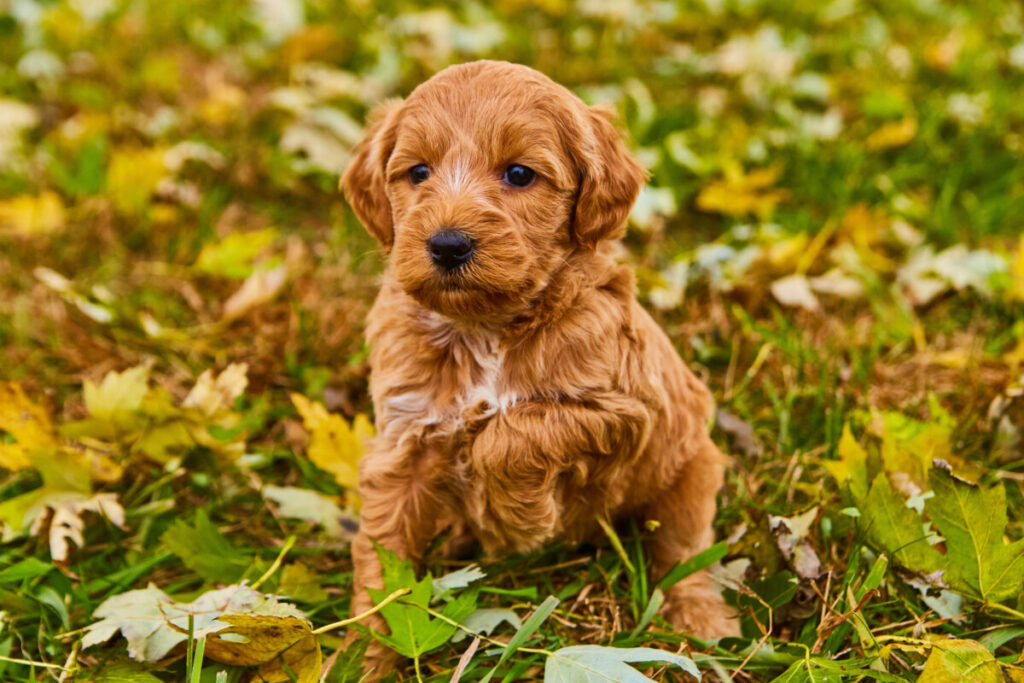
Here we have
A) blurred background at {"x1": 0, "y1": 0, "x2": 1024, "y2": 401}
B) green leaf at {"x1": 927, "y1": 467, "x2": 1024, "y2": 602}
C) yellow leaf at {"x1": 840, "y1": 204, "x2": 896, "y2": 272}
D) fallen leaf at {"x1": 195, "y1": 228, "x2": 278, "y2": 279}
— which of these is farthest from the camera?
yellow leaf at {"x1": 840, "y1": 204, "x2": 896, "y2": 272}

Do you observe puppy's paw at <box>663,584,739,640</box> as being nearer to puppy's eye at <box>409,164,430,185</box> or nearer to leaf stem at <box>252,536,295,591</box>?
leaf stem at <box>252,536,295,591</box>

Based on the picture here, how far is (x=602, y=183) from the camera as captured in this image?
7.93 ft

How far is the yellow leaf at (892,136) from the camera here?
501 centimetres

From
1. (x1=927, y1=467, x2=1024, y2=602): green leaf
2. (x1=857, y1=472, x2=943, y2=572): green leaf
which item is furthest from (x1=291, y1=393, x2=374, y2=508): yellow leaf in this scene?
(x1=927, y1=467, x2=1024, y2=602): green leaf

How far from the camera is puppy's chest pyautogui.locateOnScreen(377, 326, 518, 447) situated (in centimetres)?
235

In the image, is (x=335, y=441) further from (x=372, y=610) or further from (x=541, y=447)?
(x=541, y=447)

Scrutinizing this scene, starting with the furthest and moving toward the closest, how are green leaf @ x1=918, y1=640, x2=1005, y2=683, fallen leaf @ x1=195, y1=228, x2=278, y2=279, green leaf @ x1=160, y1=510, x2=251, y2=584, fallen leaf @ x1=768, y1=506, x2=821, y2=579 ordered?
fallen leaf @ x1=195, y1=228, x2=278, y2=279 → green leaf @ x1=160, y1=510, x2=251, y2=584 → fallen leaf @ x1=768, y1=506, x2=821, y2=579 → green leaf @ x1=918, y1=640, x2=1005, y2=683

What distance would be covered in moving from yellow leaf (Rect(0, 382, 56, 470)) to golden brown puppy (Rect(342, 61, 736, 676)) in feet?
4.10

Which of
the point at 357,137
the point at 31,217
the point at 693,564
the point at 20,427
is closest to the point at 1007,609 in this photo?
the point at 693,564

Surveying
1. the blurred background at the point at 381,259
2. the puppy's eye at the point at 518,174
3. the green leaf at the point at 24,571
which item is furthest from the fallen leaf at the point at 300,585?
the puppy's eye at the point at 518,174

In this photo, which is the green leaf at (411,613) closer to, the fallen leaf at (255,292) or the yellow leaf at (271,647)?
the yellow leaf at (271,647)

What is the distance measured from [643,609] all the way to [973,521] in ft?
3.24

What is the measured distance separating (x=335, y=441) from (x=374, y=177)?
3.23 ft

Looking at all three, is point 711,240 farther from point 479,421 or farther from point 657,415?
point 479,421
